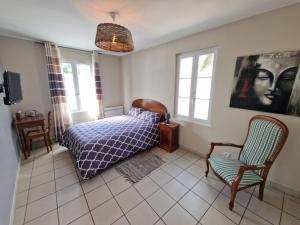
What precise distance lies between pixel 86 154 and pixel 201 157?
214 centimetres

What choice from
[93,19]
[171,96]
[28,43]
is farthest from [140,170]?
[28,43]

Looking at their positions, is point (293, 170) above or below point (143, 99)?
below

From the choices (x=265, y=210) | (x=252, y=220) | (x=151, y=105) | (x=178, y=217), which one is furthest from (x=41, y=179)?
(x=265, y=210)

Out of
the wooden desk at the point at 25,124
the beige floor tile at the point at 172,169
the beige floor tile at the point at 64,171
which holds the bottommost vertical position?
the beige floor tile at the point at 64,171

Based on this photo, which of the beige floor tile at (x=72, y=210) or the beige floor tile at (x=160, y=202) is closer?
the beige floor tile at (x=72, y=210)

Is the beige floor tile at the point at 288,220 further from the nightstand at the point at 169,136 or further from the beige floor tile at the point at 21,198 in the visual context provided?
the beige floor tile at the point at 21,198

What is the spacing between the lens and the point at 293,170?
1.74 m

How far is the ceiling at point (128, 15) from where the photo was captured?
1582 millimetres

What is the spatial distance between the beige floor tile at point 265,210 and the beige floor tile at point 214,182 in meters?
0.36

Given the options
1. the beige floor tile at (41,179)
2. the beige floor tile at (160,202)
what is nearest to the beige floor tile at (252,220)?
the beige floor tile at (160,202)

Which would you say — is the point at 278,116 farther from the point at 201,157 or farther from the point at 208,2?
the point at 208,2

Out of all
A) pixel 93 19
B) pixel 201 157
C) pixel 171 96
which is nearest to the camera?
pixel 93 19

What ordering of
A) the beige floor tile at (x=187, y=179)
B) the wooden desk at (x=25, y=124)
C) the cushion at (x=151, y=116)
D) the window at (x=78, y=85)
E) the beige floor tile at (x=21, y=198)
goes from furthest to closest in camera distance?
the window at (x=78, y=85) → the cushion at (x=151, y=116) → the wooden desk at (x=25, y=124) → the beige floor tile at (x=187, y=179) → the beige floor tile at (x=21, y=198)

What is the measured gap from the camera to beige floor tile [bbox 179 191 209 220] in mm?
1552
